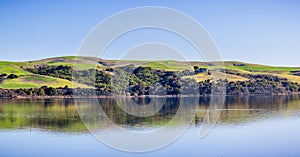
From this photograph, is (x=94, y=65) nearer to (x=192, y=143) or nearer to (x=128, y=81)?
(x=128, y=81)

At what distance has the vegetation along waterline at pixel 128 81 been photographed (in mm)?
86750

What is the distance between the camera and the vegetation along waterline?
8675 centimetres

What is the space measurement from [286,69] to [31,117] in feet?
310

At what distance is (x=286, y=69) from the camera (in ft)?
397

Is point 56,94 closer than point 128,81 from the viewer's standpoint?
Yes

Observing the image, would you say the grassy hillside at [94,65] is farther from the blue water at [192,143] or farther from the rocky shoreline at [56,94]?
the blue water at [192,143]

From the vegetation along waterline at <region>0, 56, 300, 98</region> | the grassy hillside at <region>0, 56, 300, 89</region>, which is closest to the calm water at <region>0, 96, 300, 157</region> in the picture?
the grassy hillside at <region>0, 56, 300, 89</region>

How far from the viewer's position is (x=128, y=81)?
9200 cm

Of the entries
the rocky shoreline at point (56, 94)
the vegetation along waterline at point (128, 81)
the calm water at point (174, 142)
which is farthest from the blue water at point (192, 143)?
the vegetation along waterline at point (128, 81)

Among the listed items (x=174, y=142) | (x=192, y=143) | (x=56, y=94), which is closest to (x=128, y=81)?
(x=56, y=94)

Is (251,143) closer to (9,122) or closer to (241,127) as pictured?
(241,127)

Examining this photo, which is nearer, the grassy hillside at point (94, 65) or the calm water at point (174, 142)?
the calm water at point (174, 142)

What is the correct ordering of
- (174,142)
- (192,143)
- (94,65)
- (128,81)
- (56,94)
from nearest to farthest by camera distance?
1. (192,143)
2. (174,142)
3. (56,94)
4. (128,81)
5. (94,65)

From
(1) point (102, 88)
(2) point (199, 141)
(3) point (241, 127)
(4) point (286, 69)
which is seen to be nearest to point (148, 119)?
(3) point (241, 127)
